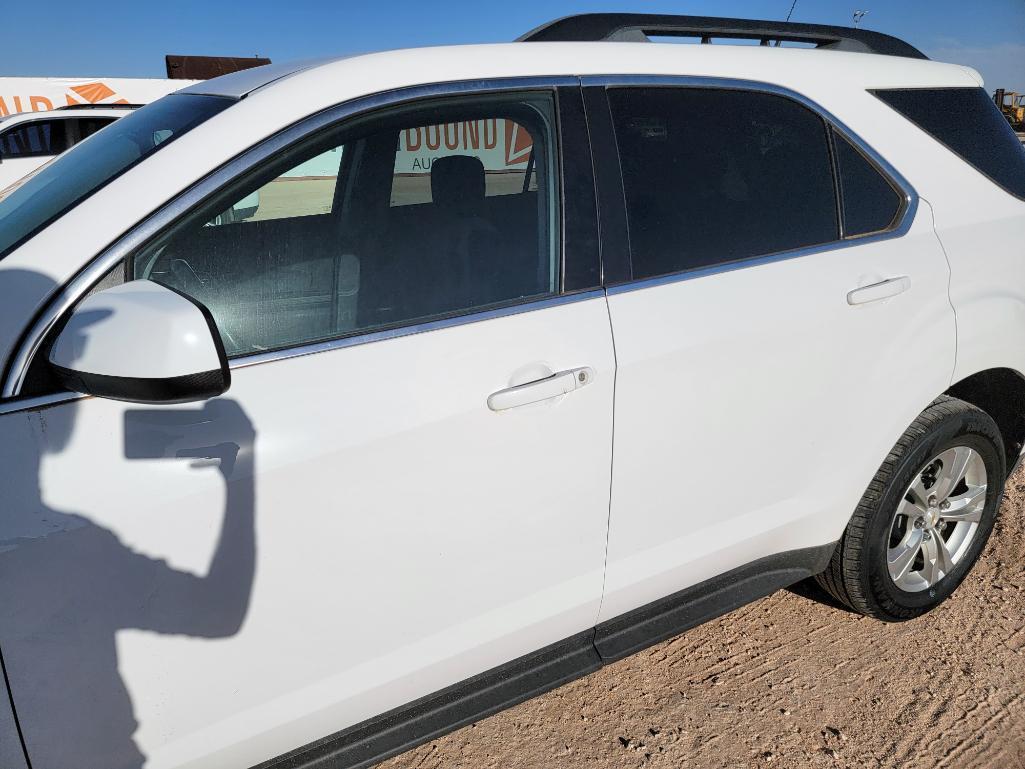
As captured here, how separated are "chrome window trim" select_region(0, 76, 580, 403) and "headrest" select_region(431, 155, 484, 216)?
205 mm

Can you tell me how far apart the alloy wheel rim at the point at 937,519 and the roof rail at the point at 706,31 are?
4.55 ft

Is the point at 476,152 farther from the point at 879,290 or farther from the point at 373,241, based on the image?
the point at 879,290

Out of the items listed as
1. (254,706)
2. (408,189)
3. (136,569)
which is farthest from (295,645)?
(408,189)

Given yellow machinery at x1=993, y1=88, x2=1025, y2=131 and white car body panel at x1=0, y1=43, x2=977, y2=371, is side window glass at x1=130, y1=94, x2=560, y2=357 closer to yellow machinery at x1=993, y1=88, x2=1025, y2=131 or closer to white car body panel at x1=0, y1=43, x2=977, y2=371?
white car body panel at x1=0, y1=43, x2=977, y2=371

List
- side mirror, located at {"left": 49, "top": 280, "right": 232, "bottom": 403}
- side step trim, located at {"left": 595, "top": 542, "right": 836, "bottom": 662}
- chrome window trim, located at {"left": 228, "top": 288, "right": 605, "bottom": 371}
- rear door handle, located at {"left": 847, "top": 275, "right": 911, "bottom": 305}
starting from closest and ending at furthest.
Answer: side mirror, located at {"left": 49, "top": 280, "right": 232, "bottom": 403} → chrome window trim, located at {"left": 228, "top": 288, "right": 605, "bottom": 371} → side step trim, located at {"left": 595, "top": 542, "right": 836, "bottom": 662} → rear door handle, located at {"left": 847, "top": 275, "right": 911, "bottom": 305}

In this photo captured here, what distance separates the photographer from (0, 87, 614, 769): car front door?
1.33 meters

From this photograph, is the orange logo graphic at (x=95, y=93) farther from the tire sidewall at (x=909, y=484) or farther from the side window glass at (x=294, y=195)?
the tire sidewall at (x=909, y=484)

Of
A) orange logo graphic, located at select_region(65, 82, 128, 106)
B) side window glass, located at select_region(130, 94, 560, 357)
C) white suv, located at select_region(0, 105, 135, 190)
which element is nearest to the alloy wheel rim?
side window glass, located at select_region(130, 94, 560, 357)

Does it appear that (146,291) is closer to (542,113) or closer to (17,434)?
(17,434)

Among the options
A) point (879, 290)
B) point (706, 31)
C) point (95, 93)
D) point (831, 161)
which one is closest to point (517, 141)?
point (706, 31)

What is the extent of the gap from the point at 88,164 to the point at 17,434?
77 cm

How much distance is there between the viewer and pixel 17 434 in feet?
4.22

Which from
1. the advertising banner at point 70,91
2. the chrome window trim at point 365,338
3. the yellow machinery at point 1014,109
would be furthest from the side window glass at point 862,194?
the yellow machinery at point 1014,109

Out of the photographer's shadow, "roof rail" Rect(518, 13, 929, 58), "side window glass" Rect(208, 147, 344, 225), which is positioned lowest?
the photographer's shadow
